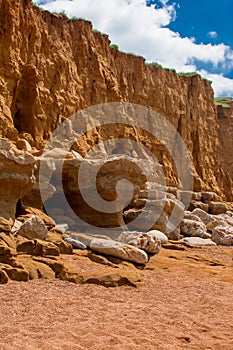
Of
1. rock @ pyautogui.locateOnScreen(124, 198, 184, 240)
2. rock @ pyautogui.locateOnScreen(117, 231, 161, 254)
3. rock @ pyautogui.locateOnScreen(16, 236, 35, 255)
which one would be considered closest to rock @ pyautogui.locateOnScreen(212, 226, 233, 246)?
rock @ pyautogui.locateOnScreen(124, 198, 184, 240)

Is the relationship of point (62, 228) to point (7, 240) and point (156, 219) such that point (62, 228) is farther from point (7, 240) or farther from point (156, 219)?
point (156, 219)

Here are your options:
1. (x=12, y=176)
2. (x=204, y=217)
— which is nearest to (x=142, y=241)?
(x=12, y=176)

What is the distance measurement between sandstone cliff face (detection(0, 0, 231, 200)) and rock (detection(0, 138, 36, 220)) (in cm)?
574

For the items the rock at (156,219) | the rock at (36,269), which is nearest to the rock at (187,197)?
the rock at (156,219)

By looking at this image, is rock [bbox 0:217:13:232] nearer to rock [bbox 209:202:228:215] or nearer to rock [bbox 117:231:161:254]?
rock [bbox 117:231:161:254]

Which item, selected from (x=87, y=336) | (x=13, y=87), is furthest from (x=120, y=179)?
(x=13, y=87)

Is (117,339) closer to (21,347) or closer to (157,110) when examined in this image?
(21,347)

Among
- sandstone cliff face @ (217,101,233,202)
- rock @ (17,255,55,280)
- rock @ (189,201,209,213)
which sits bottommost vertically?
rock @ (17,255,55,280)

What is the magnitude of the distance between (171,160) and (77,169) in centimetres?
2207

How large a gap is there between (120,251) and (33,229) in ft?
6.28

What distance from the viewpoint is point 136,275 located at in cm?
627

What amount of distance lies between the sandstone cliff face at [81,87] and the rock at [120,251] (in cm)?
757

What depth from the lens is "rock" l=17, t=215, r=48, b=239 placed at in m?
7.75

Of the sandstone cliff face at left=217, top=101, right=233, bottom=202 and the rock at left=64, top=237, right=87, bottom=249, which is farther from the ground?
the sandstone cliff face at left=217, top=101, right=233, bottom=202
